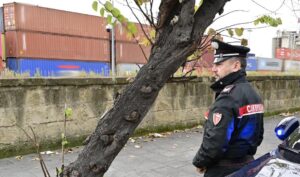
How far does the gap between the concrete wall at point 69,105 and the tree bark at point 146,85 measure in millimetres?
2971

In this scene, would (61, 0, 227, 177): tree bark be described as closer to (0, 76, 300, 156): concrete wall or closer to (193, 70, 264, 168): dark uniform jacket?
(193, 70, 264, 168): dark uniform jacket

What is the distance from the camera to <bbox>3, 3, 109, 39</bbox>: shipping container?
24266 millimetres

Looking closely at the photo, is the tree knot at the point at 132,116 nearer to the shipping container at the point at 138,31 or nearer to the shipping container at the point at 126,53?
the shipping container at the point at 138,31

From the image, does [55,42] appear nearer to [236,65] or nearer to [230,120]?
[236,65]

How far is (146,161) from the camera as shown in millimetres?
5762

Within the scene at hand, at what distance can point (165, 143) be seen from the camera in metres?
7.04

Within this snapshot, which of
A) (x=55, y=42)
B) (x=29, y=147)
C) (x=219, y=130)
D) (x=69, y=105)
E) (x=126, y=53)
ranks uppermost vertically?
(x=55, y=42)

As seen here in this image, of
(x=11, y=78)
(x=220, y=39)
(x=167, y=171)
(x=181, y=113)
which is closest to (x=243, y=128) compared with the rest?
(x=220, y=39)

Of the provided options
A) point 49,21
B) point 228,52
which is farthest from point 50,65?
point 228,52

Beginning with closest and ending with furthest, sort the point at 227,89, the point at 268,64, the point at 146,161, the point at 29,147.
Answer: the point at 227,89 → the point at 146,161 → the point at 29,147 → the point at 268,64

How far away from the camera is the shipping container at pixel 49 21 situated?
24.3m

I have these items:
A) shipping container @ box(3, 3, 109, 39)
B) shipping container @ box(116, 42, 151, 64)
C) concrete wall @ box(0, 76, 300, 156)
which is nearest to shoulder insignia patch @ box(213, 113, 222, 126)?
concrete wall @ box(0, 76, 300, 156)

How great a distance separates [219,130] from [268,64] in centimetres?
4367

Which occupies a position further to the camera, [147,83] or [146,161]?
[146,161]
